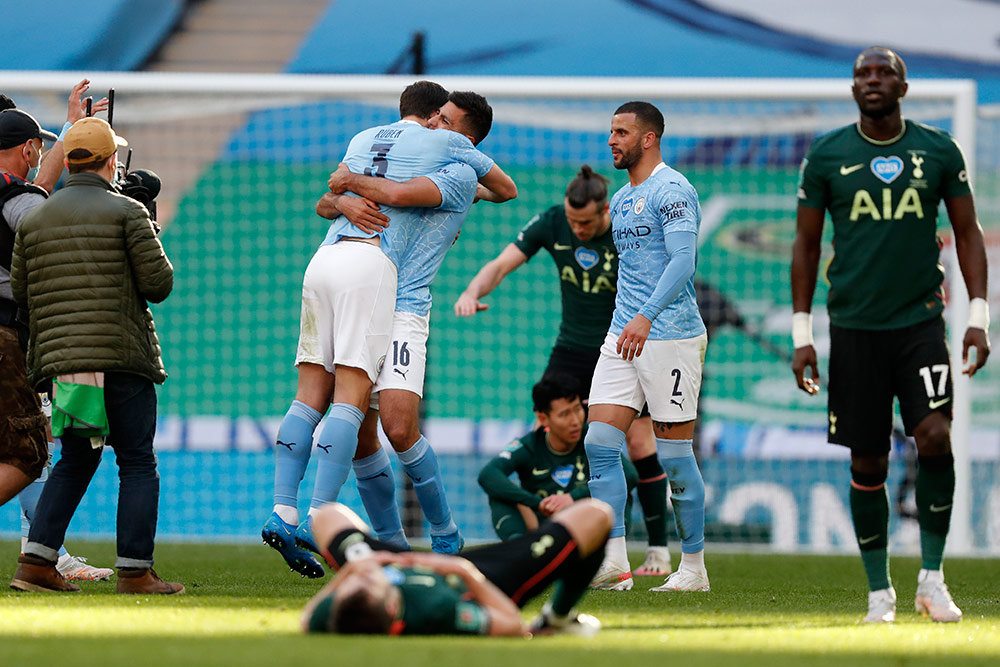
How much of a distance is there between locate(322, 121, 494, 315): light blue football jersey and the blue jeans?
1.19 metres

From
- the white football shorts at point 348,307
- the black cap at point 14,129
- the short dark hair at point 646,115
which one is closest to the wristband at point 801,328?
the short dark hair at point 646,115

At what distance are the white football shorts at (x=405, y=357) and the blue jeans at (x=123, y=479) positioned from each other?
106 cm

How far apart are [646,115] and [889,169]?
65.7 inches

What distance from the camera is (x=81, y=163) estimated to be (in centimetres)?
561

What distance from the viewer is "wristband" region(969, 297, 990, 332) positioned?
513 cm

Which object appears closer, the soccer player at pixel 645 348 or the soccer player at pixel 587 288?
the soccer player at pixel 645 348

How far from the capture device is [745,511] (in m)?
13.8

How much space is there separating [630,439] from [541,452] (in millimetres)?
593

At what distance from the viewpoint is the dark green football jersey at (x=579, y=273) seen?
24.8 feet

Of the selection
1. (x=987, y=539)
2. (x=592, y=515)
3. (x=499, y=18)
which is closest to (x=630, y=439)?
(x=592, y=515)

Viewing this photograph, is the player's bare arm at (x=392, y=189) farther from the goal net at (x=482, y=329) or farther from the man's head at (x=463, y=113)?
the goal net at (x=482, y=329)

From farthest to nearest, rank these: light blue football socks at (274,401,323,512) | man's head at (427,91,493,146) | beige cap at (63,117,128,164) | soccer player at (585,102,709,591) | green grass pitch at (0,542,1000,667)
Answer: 1. man's head at (427,91,493,146)
2. soccer player at (585,102,709,591)
3. light blue football socks at (274,401,323,512)
4. beige cap at (63,117,128,164)
5. green grass pitch at (0,542,1000,667)

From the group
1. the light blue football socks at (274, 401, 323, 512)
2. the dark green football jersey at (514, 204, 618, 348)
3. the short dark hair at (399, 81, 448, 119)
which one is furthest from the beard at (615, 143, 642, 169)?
the light blue football socks at (274, 401, 323, 512)

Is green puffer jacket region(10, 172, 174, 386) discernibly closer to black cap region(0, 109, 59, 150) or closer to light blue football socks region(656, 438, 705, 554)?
black cap region(0, 109, 59, 150)
